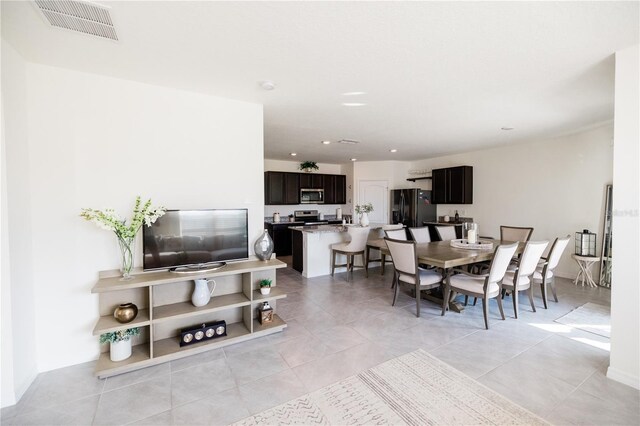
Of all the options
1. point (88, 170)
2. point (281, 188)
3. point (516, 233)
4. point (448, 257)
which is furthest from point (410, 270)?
point (281, 188)

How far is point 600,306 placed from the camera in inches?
145

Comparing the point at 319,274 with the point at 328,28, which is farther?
the point at 319,274

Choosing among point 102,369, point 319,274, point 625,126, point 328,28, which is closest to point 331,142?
point 319,274

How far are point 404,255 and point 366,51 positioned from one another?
2.37 m

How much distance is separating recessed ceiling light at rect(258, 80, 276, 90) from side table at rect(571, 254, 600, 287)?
5324 mm

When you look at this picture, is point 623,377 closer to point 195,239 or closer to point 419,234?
point 419,234

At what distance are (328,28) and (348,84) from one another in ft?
2.96

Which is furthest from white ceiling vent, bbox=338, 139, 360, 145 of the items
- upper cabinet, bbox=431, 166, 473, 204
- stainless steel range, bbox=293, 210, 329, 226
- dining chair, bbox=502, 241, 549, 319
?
dining chair, bbox=502, 241, 549, 319

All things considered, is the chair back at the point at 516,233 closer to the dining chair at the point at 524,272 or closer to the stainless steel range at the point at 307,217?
the dining chair at the point at 524,272

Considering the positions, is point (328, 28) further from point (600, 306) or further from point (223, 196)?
point (600, 306)

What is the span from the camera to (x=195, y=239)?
8.71ft

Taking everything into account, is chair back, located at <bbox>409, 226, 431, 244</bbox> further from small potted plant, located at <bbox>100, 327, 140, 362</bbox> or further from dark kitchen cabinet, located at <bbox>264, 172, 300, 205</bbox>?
small potted plant, located at <bbox>100, 327, 140, 362</bbox>

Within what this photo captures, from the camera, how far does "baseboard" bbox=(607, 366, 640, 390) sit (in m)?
2.08

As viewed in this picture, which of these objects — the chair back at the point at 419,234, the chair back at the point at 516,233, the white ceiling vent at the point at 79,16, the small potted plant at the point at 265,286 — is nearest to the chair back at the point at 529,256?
the chair back at the point at 516,233
